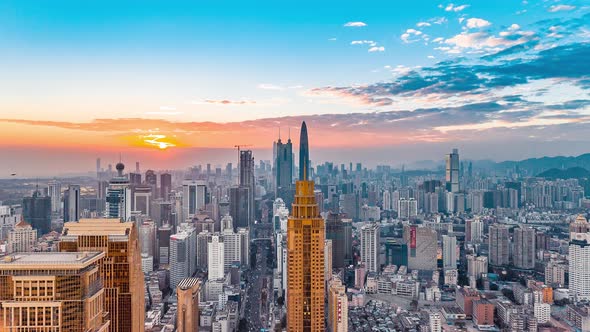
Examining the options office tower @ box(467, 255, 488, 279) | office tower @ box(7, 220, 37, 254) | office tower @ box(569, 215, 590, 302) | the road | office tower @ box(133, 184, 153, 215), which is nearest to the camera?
office tower @ box(7, 220, 37, 254)

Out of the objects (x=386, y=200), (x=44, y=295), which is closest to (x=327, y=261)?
(x=44, y=295)

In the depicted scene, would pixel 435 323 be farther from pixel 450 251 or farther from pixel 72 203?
pixel 72 203

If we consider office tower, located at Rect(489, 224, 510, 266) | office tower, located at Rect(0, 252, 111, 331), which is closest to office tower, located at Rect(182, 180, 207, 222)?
office tower, located at Rect(489, 224, 510, 266)

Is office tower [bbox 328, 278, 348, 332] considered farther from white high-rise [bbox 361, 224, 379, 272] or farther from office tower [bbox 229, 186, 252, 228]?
office tower [bbox 229, 186, 252, 228]

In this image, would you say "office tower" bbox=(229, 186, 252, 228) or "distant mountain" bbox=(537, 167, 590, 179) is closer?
"distant mountain" bbox=(537, 167, 590, 179)

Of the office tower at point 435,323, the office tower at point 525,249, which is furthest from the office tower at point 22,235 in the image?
the office tower at point 525,249

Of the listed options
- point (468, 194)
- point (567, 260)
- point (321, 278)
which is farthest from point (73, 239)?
point (468, 194)

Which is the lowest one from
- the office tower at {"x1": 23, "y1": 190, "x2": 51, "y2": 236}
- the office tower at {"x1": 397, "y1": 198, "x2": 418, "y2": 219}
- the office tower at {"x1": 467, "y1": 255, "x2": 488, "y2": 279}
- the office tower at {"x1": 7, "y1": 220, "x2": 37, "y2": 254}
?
the office tower at {"x1": 467, "y1": 255, "x2": 488, "y2": 279}
